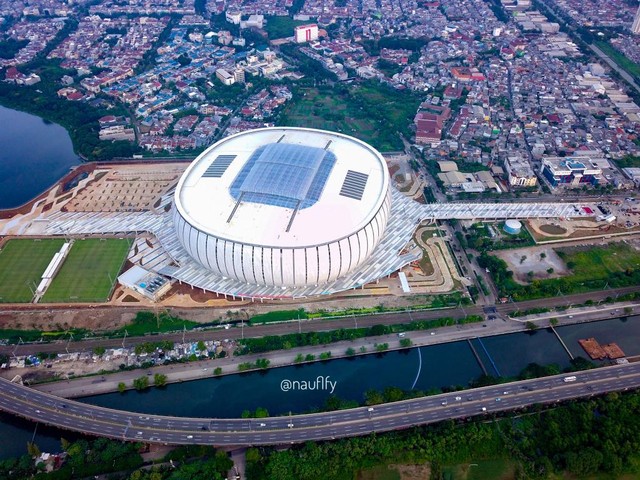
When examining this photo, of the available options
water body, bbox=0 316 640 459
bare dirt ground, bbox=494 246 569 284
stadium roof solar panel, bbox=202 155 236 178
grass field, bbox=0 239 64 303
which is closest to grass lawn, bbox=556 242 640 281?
bare dirt ground, bbox=494 246 569 284

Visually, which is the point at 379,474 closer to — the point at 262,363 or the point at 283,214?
the point at 262,363

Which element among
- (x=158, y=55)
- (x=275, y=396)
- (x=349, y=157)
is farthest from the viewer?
(x=158, y=55)

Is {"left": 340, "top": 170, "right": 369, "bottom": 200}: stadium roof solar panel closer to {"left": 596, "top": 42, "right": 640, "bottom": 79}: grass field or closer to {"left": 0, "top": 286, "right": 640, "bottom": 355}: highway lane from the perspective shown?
{"left": 0, "top": 286, "right": 640, "bottom": 355}: highway lane

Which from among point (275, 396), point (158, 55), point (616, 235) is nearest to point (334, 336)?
point (275, 396)

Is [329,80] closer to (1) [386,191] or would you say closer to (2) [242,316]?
(1) [386,191]

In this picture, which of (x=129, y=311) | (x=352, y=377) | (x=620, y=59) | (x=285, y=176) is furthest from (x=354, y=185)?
(x=620, y=59)

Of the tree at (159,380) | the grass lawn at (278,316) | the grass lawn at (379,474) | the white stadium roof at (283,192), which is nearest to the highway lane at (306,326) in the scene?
the grass lawn at (278,316)
